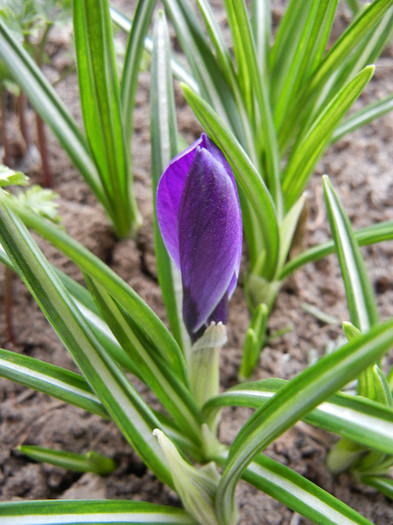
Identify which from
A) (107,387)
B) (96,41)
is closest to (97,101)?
(96,41)

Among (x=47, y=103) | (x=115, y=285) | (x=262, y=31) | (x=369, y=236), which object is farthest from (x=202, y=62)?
(x=115, y=285)

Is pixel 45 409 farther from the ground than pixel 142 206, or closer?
closer

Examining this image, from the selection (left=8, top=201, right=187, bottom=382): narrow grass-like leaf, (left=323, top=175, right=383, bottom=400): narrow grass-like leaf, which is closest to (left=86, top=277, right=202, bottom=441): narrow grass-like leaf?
(left=8, top=201, right=187, bottom=382): narrow grass-like leaf

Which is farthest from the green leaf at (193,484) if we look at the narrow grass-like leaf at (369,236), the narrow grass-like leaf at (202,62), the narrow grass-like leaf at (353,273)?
the narrow grass-like leaf at (202,62)

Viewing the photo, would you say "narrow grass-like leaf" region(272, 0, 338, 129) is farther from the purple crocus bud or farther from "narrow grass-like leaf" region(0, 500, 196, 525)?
"narrow grass-like leaf" region(0, 500, 196, 525)

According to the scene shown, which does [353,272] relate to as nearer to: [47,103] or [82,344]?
[82,344]

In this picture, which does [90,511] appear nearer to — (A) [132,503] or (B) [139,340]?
(A) [132,503]
